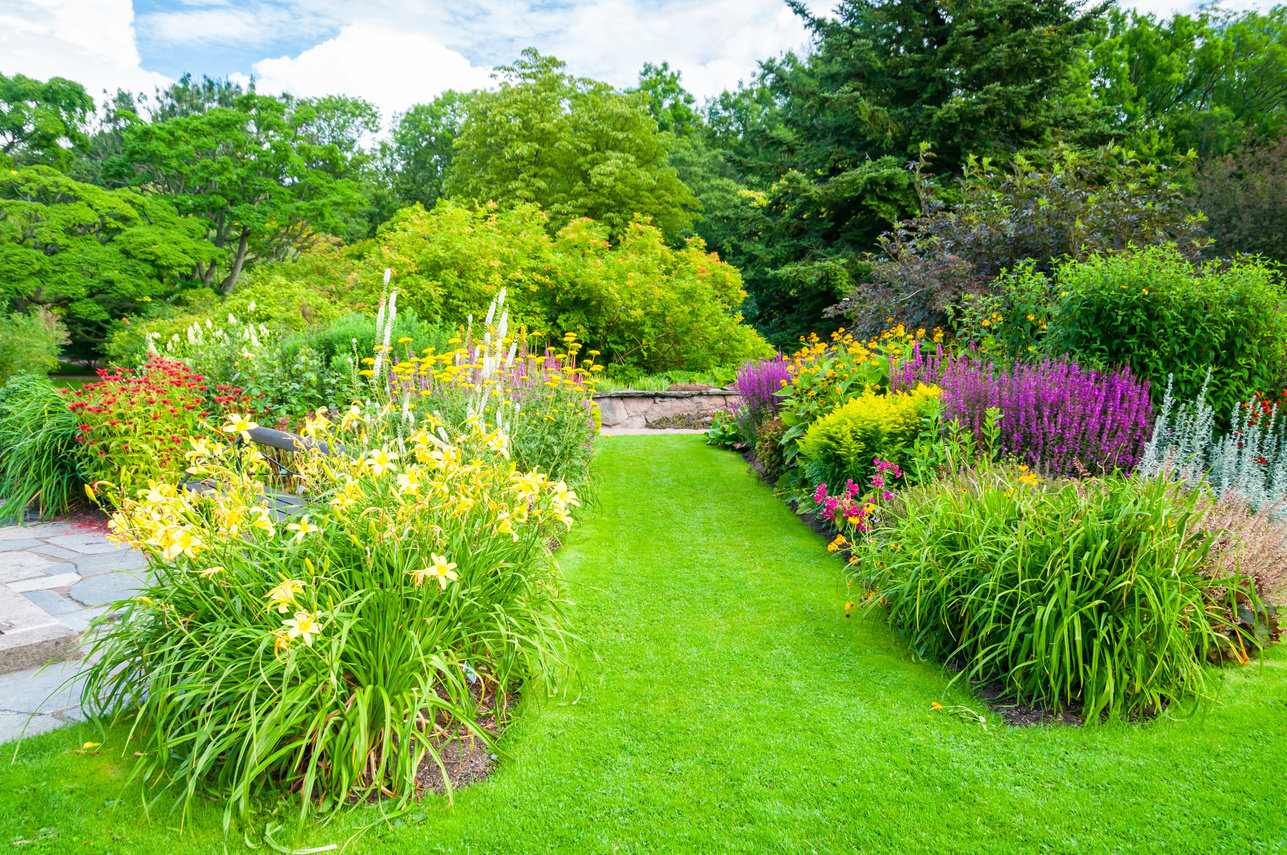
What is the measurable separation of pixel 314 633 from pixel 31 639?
190 centimetres

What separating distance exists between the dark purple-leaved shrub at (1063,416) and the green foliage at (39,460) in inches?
255

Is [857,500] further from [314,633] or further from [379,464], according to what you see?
[314,633]

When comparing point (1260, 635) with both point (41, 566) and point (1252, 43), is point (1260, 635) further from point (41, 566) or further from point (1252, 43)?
point (1252, 43)

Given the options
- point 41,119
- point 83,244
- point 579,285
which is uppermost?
point 41,119

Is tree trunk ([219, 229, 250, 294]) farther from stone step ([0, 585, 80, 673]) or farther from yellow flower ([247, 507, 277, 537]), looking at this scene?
yellow flower ([247, 507, 277, 537])

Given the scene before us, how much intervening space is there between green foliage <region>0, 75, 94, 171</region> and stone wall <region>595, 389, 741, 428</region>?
59.5 feet

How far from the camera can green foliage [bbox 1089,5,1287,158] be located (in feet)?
67.1

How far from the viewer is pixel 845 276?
46.4 ft

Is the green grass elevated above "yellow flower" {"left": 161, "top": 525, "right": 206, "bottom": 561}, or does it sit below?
below

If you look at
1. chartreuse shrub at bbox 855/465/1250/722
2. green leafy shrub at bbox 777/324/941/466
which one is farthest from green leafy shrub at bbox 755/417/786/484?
chartreuse shrub at bbox 855/465/1250/722

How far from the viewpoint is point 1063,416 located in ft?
13.8

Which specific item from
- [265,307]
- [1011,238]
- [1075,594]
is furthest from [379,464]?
[265,307]

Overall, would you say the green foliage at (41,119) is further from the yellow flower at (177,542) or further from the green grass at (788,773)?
the green grass at (788,773)

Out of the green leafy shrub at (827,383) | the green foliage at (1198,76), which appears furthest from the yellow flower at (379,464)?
the green foliage at (1198,76)
